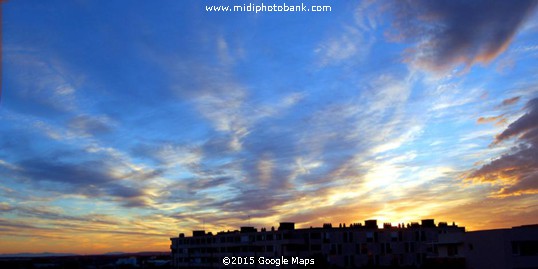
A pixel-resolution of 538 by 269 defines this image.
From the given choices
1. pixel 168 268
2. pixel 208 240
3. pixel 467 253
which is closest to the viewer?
pixel 467 253

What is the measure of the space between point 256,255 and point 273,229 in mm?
8523

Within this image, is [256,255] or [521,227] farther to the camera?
[256,255]

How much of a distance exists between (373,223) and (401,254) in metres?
10.1

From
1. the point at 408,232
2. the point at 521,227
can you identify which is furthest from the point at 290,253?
the point at 521,227

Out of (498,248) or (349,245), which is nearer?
(498,248)

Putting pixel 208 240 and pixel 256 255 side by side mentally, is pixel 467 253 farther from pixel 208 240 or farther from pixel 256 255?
pixel 208 240

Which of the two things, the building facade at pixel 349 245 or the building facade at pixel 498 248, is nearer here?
the building facade at pixel 498 248

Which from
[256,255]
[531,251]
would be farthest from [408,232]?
[531,251]

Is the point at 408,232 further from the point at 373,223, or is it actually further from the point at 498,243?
the point at 498,243

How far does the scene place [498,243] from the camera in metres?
70.1

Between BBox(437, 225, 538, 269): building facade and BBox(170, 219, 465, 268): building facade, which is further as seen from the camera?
BBox(170, 219, 465, 268): building facade

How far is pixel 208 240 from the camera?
505ft

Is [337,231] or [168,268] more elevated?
[337,231]

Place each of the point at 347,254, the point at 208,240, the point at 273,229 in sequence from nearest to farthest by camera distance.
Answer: the point at 347,254
the point at 273,229
the point at 208,240
